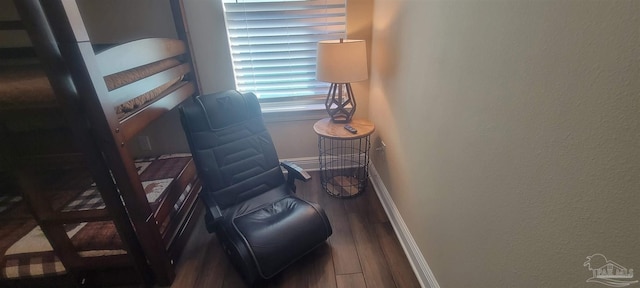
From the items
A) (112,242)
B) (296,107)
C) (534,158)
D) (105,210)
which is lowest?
(112,242)

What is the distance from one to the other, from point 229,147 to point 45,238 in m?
1.01

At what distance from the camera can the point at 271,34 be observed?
2021mm

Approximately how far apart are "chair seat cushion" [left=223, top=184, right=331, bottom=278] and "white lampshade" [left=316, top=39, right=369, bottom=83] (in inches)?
35.3

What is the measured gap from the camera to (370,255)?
160 cm

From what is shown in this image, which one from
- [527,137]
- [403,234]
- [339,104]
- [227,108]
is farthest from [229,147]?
[527,137]

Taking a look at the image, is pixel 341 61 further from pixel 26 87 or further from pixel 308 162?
pixel 26 87

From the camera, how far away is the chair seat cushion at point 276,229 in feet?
4.46

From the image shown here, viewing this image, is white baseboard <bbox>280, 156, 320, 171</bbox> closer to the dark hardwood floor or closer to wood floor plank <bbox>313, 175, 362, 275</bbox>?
wood floor plank <bbox>313, 175, 362, 275</bbox>

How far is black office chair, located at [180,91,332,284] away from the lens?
1.38m

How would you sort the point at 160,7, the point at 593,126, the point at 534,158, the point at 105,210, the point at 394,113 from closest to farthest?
1. the point at 593,126
2. the point at 534,158
3. the point at 105,210
4. the point at 394,113
5. the point at 160,7

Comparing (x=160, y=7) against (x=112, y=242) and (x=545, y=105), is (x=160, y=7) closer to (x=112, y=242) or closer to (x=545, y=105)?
(x=112, y=242)

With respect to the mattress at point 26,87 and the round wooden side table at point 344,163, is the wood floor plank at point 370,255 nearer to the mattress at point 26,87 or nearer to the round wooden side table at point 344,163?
the round wooden side table at point 344,163

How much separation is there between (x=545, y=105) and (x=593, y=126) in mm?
115

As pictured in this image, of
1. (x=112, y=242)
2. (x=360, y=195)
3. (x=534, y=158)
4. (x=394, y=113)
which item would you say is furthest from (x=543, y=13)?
(x=112, y=242)
